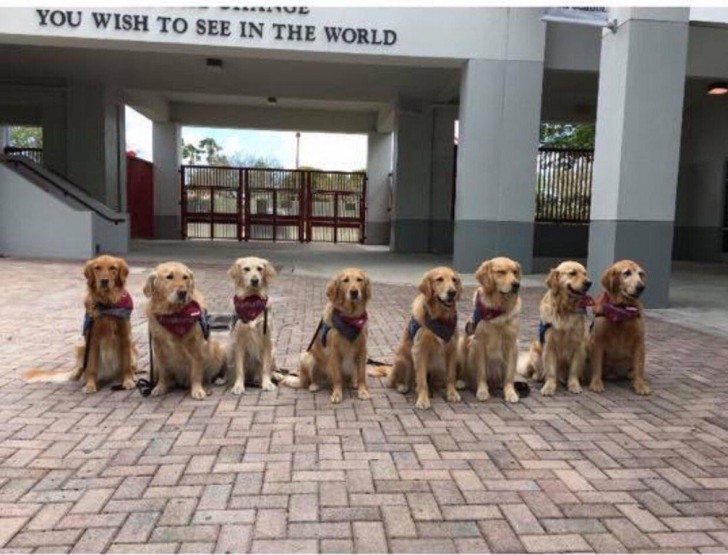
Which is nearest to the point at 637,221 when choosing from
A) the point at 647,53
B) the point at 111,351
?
the point at 647,53

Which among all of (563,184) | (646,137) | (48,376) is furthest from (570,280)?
(563,184)

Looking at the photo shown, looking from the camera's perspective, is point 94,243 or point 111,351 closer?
point 111,351

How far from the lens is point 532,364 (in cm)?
571

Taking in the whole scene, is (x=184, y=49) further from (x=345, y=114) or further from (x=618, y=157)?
(x=345, y=114)

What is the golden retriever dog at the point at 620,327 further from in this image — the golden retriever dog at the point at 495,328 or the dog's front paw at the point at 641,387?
the golden retriever dog at the point at 495,328

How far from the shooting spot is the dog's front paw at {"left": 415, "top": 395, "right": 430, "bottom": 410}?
15.7ft

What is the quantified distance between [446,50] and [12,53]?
1144cm

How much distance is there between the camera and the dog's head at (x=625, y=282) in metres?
5.14

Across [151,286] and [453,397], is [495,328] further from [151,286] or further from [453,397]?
[151,286]

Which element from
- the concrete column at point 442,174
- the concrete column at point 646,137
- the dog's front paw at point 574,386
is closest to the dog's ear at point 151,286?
the dog's front paw at point 574,386

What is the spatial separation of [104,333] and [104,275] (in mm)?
500

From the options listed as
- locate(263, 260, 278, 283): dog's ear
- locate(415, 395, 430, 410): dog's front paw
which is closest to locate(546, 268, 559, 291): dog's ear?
locate(415, 395, 430, 410): dog's front paw

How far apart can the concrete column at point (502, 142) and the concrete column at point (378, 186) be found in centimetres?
1334

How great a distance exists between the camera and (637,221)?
976 centimetres
